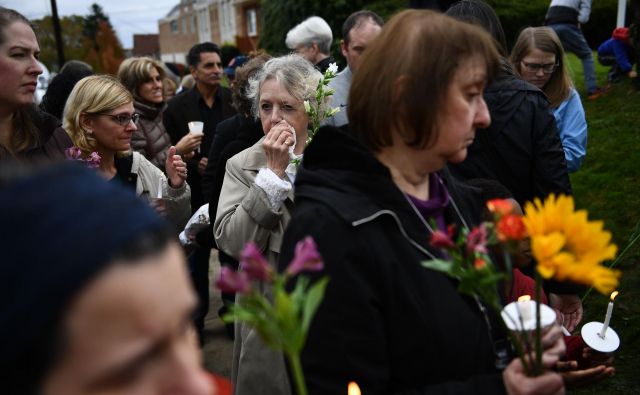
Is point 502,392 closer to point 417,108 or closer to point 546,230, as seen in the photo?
point 546,230

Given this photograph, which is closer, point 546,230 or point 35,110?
point 546,230

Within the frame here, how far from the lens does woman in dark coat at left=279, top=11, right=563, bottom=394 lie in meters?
1.48

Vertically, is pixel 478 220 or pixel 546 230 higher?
pixel 546 230

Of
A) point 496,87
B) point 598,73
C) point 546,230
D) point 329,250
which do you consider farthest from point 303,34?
point 598,73

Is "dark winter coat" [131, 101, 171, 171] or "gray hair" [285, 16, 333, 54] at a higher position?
"gray hair" [285, 16, 333, 54]

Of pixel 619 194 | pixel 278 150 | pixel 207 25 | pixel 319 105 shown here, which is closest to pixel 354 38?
pixel 319 105

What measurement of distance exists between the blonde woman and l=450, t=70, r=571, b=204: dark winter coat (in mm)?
2925

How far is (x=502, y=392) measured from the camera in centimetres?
143

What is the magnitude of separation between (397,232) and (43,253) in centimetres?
102

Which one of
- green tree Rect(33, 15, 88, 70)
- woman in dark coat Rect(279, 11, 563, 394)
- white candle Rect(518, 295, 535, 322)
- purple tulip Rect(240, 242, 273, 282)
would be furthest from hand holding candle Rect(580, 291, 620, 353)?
green tree Rect(33, 15, 88, 70)

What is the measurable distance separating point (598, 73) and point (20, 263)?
11.7m

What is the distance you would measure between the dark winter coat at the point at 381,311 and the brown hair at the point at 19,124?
1818 mm

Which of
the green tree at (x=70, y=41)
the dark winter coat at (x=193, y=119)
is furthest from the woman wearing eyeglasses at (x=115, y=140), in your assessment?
the green tree at (x=70, y=41)

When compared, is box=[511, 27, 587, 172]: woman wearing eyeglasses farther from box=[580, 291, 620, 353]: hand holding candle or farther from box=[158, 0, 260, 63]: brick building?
box=[158, 0, 260, 63]: brick building
